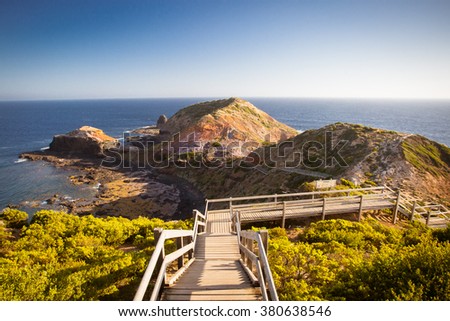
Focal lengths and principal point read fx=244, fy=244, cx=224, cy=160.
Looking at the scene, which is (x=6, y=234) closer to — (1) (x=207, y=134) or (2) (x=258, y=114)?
(1) (x=207, y=134)

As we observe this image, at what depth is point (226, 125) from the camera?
63.1 meters

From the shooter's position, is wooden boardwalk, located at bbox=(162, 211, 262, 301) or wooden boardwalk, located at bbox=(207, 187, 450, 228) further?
wooden boardwalk, located at bbox=(207, 187, 450, 228)

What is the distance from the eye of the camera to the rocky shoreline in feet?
116

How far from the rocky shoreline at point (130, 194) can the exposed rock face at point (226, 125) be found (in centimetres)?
1482

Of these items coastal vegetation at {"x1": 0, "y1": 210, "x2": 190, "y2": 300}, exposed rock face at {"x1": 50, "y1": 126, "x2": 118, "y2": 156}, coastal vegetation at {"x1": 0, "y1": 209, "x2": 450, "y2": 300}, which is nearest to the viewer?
coastal vegetation at {"x1": 0, "y1": 209, "x2": 450, "y2": 300}

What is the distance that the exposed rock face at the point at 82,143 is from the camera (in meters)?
62.6

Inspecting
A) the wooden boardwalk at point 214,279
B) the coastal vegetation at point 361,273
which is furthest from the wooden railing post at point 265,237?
the coastal vegetation at point 361,273

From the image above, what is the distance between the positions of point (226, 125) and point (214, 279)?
193 feet

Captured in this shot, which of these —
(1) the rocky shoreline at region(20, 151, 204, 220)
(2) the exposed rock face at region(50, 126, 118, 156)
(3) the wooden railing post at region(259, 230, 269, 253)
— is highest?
(3) the wooden railing post at region(259, 230, 269, 253)

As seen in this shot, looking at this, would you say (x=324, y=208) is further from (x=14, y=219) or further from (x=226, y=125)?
(x=226, y=125)

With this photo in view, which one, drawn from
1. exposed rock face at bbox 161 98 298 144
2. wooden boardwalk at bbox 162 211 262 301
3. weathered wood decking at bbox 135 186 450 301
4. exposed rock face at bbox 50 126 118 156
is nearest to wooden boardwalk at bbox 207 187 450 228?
weathered wood decking at bbox 135 186 450 301

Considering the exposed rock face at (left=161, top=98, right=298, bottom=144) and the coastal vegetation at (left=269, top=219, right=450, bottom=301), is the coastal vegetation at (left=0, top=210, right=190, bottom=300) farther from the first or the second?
the exposed rock face at (left=161, top=98, right=298, bottom=144)

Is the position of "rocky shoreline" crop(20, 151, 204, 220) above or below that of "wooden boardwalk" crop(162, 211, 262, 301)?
below

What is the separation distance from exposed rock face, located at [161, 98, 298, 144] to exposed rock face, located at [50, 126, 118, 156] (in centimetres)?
1789
